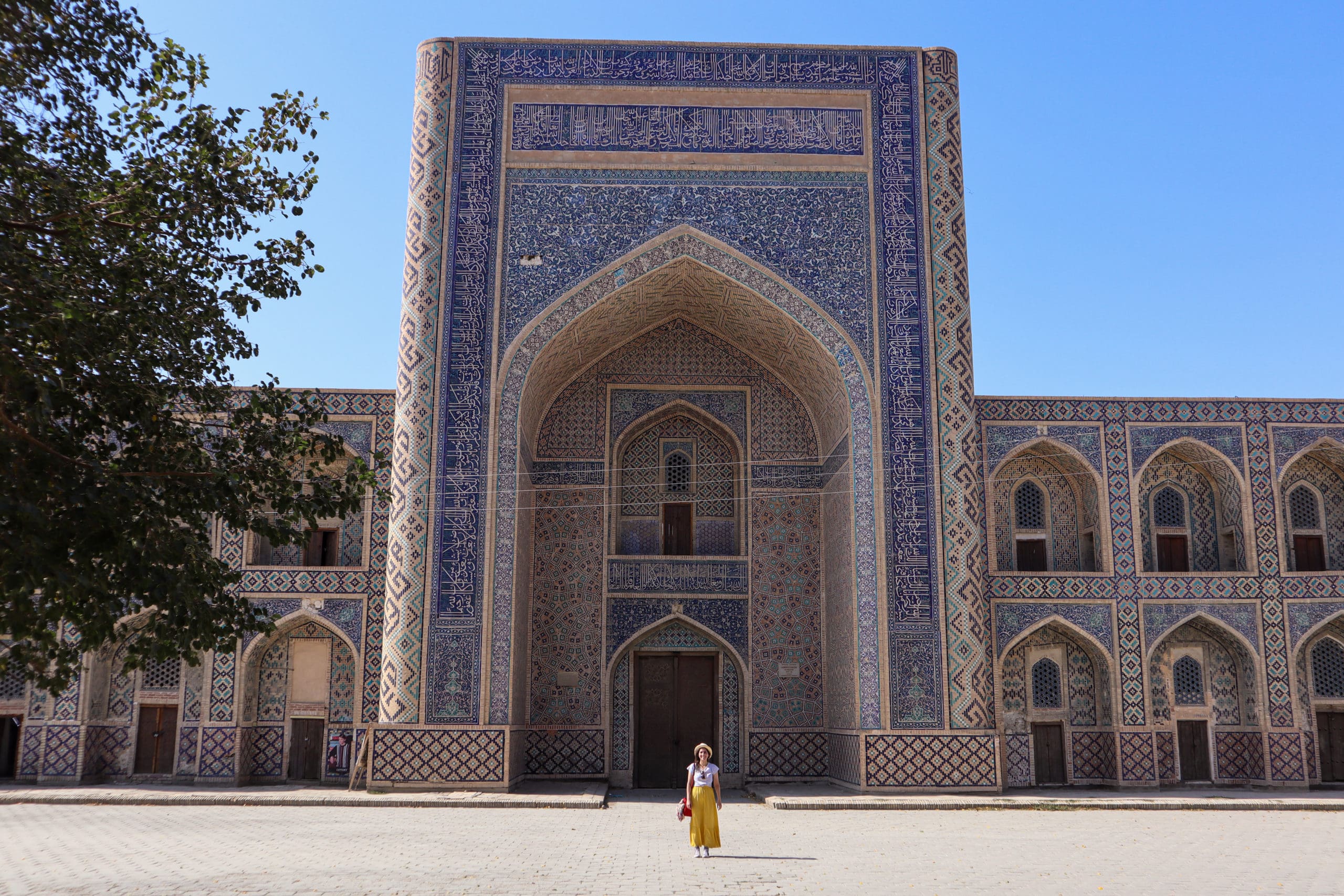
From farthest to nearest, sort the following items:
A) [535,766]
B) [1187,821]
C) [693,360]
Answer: [693,360], [535,766], [1187,821]

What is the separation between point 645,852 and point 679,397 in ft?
23.1


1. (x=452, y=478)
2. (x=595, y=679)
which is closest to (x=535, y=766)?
(x=595, y=679)

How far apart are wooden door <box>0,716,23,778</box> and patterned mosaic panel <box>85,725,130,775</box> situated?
3.10 ft

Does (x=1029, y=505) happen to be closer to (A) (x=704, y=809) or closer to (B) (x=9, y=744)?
(A) (x=704, y=809)

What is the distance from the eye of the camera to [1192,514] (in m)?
13.9

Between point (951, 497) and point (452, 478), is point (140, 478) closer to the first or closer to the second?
point (452, 478)

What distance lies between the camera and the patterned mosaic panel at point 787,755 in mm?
12945

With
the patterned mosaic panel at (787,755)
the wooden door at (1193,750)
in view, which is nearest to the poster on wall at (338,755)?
the patterned mosaic panel at (787,755)

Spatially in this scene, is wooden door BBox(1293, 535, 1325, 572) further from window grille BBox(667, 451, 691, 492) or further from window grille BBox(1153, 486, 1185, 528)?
window grille BBox(667, 451, 691, 492)

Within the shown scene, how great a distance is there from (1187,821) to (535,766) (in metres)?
6.72

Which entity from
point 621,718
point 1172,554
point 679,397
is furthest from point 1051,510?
point 621,718

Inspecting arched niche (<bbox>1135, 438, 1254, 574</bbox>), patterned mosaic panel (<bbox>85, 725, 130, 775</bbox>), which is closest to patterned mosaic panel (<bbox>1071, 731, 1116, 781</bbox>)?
arched niche (<bbox>1135, 438, 1254, 574</bbox>)

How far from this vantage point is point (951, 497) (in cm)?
1192

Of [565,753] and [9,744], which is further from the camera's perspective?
[9,744]
